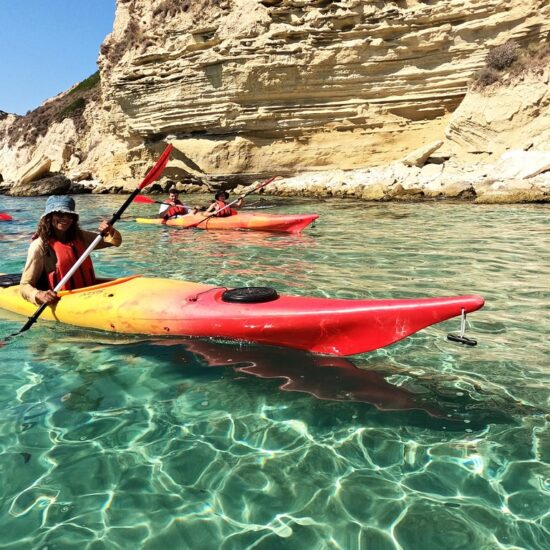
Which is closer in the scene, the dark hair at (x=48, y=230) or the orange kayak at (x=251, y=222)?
Answer: the dark hair at (x=48, y=230)

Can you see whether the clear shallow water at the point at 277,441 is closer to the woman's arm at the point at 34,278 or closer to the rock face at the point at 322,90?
the woman's arm at the point at 34,278

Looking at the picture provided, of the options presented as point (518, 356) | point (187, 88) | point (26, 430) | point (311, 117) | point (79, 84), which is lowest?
point (518, 356)

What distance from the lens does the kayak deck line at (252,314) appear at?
9.59ft

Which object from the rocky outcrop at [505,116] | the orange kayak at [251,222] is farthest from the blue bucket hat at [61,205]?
the rocky outcrop at [505,116]

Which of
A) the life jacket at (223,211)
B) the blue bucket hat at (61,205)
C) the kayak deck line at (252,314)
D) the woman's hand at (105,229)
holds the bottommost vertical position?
the kayak deck line at (252,314)

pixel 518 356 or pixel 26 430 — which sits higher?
pixel 26 430

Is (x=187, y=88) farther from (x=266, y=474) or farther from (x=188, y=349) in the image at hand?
(x=266, y=474)

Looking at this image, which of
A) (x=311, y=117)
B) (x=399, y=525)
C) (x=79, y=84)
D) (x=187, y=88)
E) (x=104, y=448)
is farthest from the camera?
(x=79, y=84)

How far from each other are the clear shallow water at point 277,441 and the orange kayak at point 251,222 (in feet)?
15.7

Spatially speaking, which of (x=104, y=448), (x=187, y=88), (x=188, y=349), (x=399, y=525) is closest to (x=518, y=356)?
(x=399, y=525)

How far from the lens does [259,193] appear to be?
61.8 ft

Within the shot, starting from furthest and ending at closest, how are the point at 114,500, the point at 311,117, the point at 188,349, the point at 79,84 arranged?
the point at 79,84, the point at 311,117, the point at 188,349, the point at 114,500

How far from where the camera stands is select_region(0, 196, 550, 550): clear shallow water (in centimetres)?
199

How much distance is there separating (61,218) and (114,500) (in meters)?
2.43
